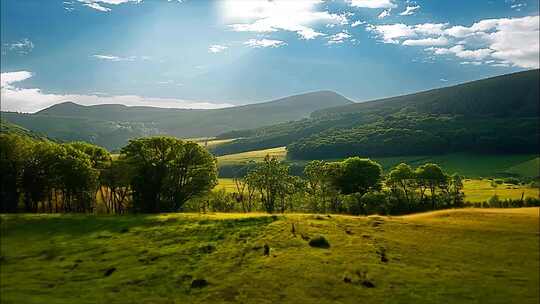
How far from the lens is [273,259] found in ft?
175

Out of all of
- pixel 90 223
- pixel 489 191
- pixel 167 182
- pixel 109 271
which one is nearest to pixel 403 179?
pixel 489 191

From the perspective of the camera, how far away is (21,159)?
9225cm

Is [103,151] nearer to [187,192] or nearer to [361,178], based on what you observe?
[187,192]

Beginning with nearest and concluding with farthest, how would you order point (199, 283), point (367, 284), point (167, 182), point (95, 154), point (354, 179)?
point (367, 284) → point (199, 283) → point (167, 182) → point (95, 154) → point (354, 179)

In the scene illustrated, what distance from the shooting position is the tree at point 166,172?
3878 inches

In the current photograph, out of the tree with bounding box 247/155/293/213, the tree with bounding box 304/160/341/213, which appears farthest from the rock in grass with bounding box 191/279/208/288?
the tree with bounding box 247/155/293/213

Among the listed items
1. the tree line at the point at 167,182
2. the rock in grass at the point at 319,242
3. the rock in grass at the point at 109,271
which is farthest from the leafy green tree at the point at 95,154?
the rock in grass at the point at 319,242

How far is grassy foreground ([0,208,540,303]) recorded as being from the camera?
147ft

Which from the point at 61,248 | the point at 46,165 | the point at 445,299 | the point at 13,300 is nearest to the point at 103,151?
the point at 46,165

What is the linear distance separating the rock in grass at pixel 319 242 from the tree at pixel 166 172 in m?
49.6

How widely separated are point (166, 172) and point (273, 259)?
52324mm

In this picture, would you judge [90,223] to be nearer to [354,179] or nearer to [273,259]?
[273,259]

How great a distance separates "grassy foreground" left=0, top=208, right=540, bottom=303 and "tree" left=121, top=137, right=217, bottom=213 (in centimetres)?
2644

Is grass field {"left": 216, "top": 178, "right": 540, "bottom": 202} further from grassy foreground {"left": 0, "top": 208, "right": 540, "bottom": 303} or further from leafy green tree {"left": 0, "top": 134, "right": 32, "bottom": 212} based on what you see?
grassy foreground {"left": 0, "top": 208, "right": 540, "bottom": 303}
